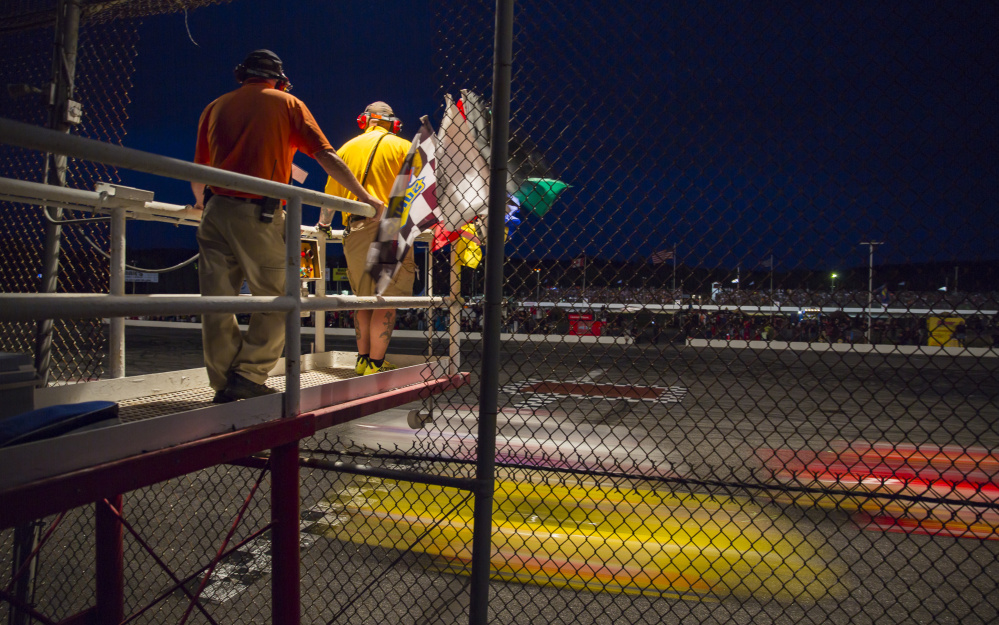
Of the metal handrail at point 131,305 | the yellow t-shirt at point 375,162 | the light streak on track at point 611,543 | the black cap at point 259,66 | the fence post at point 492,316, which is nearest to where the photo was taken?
the metal handrail at point 131,305

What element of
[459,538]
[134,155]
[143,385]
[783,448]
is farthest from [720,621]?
[783,448]

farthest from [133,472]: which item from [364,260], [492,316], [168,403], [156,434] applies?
[364,260]

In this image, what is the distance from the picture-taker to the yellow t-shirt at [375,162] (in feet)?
13.7

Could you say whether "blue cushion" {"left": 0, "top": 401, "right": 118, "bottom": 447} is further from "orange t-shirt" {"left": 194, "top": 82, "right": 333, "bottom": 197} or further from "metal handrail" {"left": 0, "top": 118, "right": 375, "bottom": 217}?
"orange t-shirt" {"left": 194, "top": 82, "right": 333, "bottom": 197}

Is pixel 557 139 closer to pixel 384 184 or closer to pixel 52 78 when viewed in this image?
pixel 384 184

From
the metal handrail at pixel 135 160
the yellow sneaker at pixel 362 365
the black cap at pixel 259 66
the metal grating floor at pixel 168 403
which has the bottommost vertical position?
the metal grating floor at pixel 168 403

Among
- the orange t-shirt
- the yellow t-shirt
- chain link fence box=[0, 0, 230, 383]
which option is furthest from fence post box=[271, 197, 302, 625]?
chain link fence box=[0, 0, 230, 383]

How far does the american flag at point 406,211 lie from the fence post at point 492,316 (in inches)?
50.6

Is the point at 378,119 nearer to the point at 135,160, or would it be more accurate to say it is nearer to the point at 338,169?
the point at 338,169

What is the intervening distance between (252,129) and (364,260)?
144 cm

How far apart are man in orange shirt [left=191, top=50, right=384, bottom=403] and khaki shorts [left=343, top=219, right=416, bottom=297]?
108 centimetres

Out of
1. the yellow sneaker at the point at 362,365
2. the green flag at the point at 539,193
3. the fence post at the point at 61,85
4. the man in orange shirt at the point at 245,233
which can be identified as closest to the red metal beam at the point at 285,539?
the man in orange shirt at the point at 245,233

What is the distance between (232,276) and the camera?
2.97 metres

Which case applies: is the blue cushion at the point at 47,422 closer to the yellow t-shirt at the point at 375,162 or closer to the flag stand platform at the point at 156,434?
the flag stand platform at the point at 156,434
